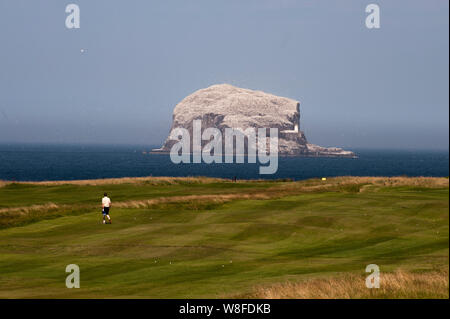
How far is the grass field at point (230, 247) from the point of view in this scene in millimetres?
19984

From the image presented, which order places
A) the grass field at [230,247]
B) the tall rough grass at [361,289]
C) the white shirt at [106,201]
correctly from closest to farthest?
the tall rough grass at [361,289]
the grass field at [230,247]
the white shirt at [106,201]

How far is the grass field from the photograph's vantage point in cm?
1998

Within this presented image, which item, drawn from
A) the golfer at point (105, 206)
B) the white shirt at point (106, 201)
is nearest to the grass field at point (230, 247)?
the golfer at point (105, 206)

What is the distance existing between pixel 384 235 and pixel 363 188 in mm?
28708

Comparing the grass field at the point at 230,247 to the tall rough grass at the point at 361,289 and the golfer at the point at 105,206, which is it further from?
the golfer at the point at 105,206

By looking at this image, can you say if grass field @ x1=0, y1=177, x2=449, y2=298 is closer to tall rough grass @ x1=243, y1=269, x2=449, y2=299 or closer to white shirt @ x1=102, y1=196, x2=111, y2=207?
tall rough grass @ x1=243, y1=269, x2=449, y2=299

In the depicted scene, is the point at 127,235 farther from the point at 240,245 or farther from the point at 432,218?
the point at 432,218

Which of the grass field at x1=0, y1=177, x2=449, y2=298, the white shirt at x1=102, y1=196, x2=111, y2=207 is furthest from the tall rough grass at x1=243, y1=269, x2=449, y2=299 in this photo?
the white shirt at x1=102, y1=196, x2=111, y2=207

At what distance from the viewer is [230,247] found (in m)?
30.0

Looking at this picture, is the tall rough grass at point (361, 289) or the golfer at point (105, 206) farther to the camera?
the golfer at point (105, 206)

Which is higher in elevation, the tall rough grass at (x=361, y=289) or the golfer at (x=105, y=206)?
Answer: the golfer at (x=105, y=206)

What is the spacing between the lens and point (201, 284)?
21.3 meters

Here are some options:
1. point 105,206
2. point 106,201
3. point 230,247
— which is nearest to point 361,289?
point 230,247

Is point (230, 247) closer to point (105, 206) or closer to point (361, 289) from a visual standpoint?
point (105, 206)
